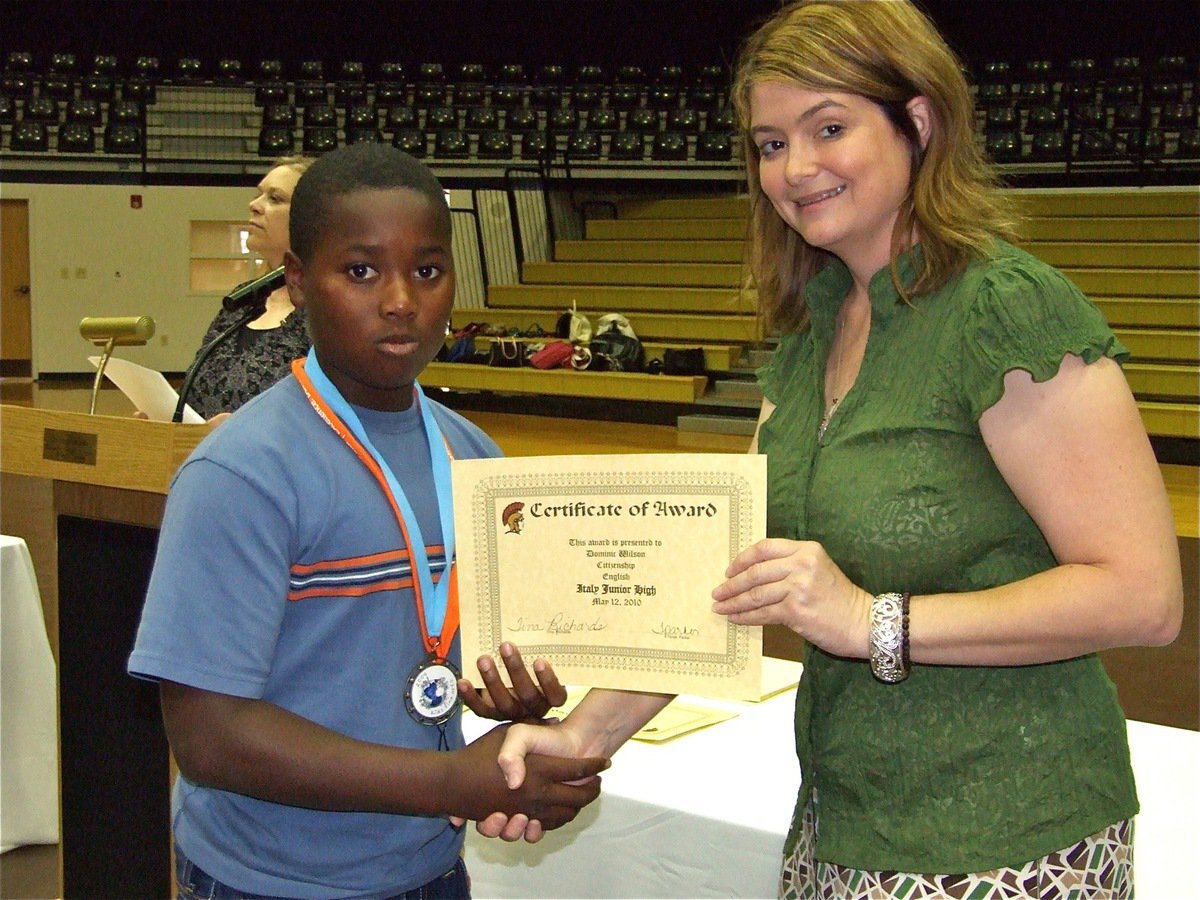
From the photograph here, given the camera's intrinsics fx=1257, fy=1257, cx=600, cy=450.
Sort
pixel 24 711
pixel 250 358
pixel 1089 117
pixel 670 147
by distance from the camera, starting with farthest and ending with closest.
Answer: pixel 670 147, pixel 1089 117, pixel 24 711, pixel 250 358

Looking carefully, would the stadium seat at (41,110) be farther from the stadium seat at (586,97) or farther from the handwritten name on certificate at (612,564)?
the handwritten name on certificate at (612,564)

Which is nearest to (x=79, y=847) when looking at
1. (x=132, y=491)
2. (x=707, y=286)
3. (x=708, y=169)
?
(x=132, y=491)

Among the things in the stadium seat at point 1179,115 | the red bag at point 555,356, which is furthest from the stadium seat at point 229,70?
the stadium seat at point 1179,115

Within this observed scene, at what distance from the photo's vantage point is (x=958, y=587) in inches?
48.1

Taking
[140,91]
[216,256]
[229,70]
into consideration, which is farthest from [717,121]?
[140,91]

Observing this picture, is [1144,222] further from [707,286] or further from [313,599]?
[313,599]

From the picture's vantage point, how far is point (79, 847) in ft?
7.87

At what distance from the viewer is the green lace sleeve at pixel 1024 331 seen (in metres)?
1.15

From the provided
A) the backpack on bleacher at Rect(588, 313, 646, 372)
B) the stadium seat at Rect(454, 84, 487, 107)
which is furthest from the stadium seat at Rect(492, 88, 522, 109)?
the backpack on bleacher at Rect(588, 313, 646, 372)

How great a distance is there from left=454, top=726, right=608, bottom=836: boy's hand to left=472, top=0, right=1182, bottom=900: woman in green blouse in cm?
2

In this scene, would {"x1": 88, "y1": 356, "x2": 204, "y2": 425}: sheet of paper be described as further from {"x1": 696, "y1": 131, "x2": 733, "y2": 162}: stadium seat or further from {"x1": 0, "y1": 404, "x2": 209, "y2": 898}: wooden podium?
{"x1": 696, "y1": 131, "x2": 733, "y2": 162}: stadium seat

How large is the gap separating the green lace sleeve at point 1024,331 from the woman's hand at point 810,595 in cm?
20

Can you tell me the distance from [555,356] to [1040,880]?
34.0ft

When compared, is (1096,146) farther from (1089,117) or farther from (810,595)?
(810,595)
